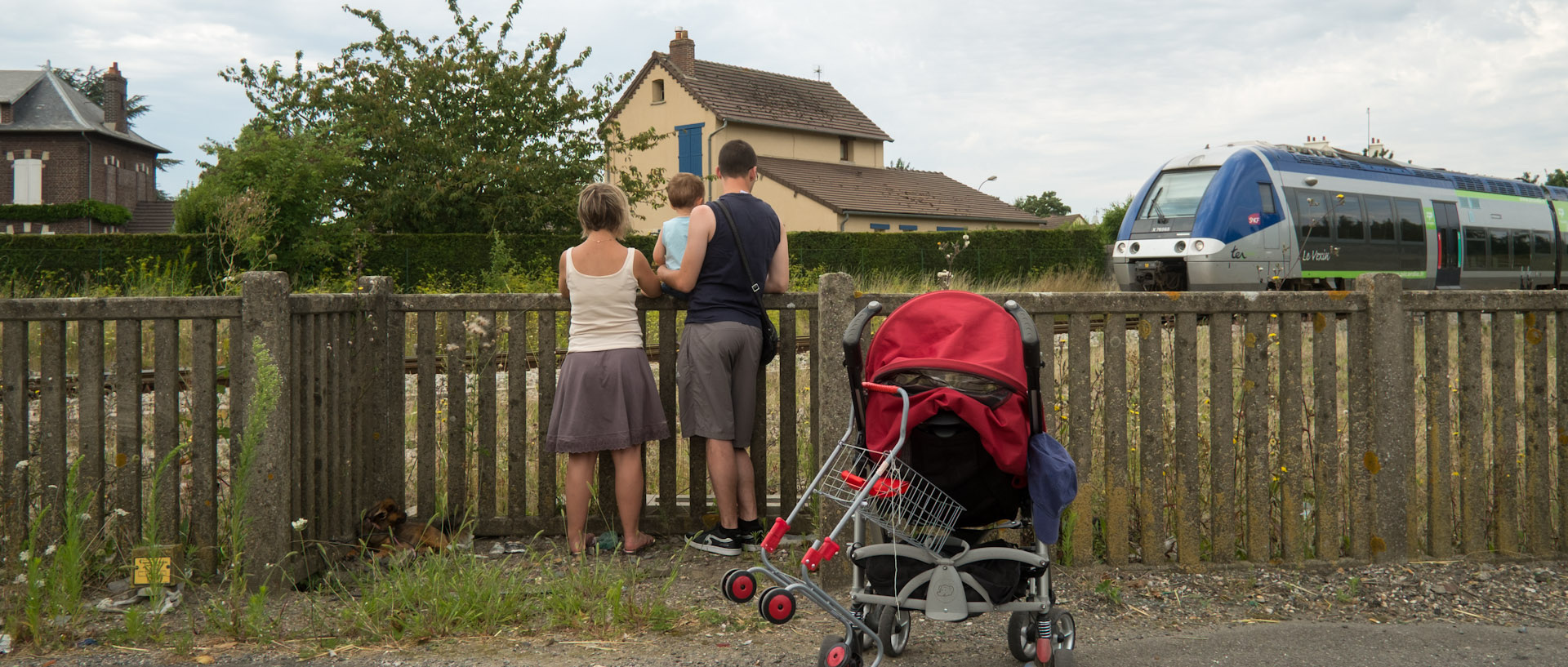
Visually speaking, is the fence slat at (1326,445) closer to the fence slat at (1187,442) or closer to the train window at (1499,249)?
the fence slat at (1187,442)

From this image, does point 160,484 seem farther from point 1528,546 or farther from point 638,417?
point 1528,546

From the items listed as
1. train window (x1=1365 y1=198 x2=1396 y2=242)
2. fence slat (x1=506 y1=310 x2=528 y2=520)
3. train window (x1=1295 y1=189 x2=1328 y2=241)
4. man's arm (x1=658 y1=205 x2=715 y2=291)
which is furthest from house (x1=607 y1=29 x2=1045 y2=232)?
man's arm (x1=658 y1=205 x2=715 y2=291)

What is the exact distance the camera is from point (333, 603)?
4.26 metres

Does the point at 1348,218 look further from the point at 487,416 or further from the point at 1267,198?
the point at 487,416

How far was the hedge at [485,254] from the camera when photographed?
64.6 feet

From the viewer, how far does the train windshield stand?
16.5 metres

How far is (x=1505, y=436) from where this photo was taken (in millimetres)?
4734

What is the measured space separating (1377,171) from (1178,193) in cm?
437

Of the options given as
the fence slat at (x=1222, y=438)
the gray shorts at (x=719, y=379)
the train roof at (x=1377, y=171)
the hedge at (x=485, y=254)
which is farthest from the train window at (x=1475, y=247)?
the gray shorts at (x=719, y=379)

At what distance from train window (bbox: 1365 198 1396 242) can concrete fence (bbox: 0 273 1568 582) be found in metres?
14.4

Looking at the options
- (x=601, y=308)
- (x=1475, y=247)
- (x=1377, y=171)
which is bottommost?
(x=601, y=308)

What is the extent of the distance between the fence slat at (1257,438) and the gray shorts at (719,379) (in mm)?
2193

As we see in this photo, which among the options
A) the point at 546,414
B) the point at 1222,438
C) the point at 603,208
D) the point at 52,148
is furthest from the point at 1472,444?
the point at 52,148

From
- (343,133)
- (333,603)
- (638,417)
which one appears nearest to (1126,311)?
(638,417)
